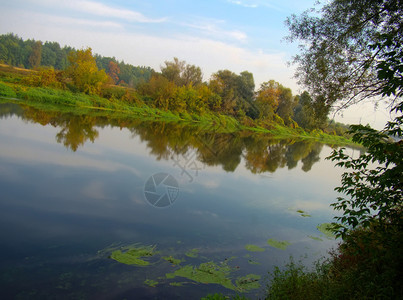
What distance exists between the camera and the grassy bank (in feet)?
98.2

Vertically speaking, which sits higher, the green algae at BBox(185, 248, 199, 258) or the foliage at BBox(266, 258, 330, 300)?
the foliage at BBox(266, 258, 330, 300)

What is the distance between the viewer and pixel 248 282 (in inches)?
187

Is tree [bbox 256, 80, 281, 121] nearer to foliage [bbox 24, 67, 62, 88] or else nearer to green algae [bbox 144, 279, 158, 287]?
foliage [bbox 24, 67, 62, 88]

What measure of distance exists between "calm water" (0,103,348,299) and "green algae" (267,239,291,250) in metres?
0.12

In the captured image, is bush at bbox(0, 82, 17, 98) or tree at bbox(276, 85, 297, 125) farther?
tree at bbox(276, 85, 297, 125)

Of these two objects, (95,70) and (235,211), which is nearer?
(235,211)

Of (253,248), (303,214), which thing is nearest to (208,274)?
(253,248)

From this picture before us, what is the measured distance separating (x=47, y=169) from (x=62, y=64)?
387 feet

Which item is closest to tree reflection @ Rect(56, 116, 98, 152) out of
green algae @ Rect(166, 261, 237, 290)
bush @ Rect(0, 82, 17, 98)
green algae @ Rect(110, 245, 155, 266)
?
green algae @ Rect(110, 245, 155, 266)

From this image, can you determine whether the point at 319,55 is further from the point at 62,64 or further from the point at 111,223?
the point at 62,64

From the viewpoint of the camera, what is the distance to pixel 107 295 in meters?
3.91

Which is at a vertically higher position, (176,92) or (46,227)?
(176,92)

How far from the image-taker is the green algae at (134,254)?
15.7 feet

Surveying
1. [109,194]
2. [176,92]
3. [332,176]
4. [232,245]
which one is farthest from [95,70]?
[232,245]
